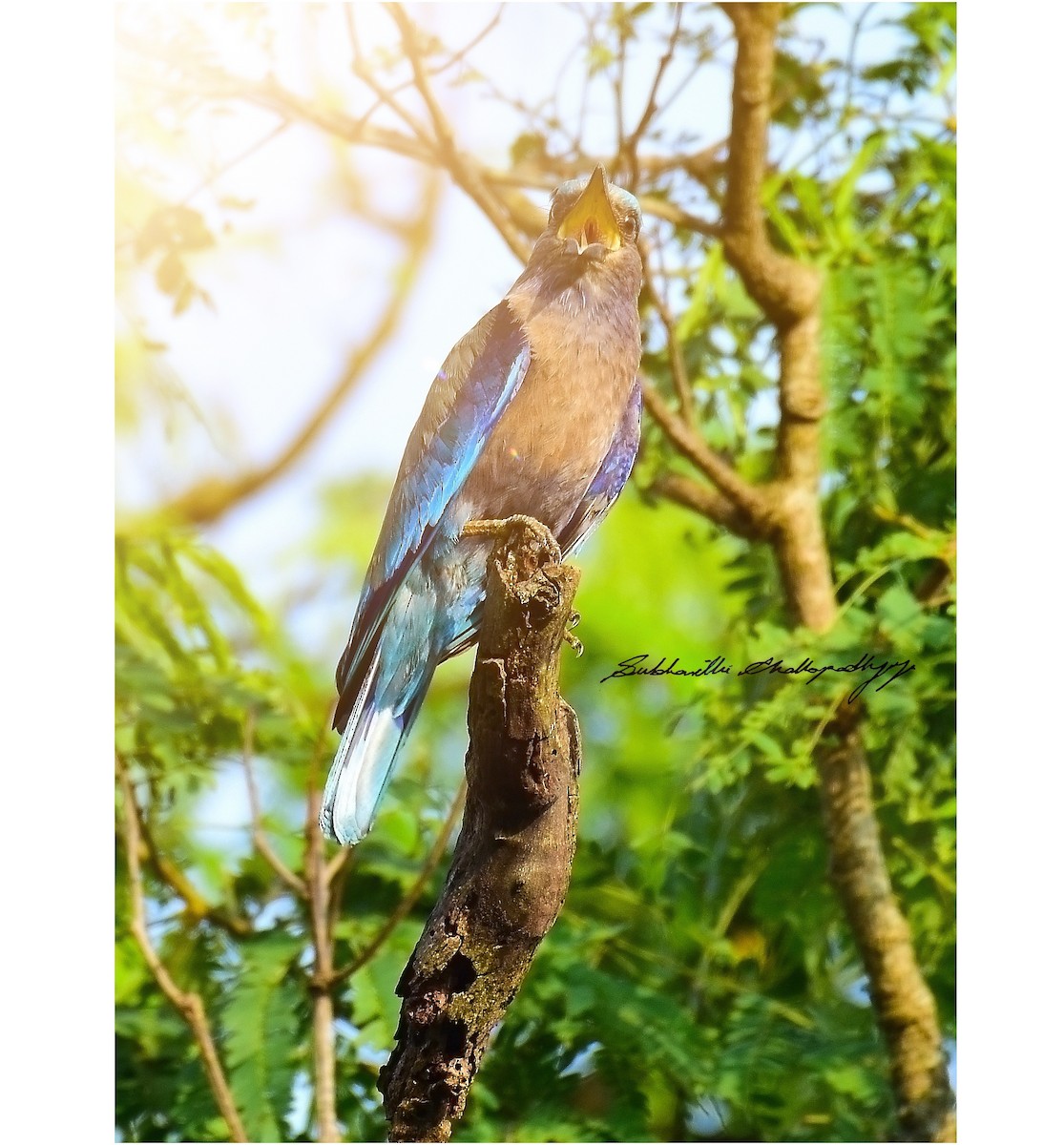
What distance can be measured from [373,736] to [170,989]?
0.65 meters

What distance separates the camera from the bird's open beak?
2.33 meters

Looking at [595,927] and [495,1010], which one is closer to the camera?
[495,1010]

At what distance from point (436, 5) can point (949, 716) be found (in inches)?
67.1

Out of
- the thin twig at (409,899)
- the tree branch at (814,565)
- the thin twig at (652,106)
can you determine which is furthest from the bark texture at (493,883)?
the thin twig at (652,106)

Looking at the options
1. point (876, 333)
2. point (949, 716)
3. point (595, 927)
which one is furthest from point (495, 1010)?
point (876, 333)

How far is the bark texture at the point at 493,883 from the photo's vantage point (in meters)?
1.80

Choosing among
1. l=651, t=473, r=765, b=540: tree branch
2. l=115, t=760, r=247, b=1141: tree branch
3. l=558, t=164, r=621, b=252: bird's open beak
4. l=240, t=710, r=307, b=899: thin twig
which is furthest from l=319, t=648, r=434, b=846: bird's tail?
l=558, t=164, r=621, b=252: bird's open beak

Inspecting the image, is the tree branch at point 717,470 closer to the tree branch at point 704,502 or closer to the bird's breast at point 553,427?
the tree branch at point 704,502

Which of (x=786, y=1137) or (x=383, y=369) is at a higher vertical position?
(x=383, y=369)

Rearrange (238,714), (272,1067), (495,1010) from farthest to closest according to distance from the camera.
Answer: (238,714) → (272,1067) → (495,1010)

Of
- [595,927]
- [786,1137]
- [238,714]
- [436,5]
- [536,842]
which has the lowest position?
[786,1137]

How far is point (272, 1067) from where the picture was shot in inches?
98.0

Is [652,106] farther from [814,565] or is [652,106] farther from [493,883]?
[493,883]

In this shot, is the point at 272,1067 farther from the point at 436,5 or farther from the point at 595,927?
the point at 436,5
